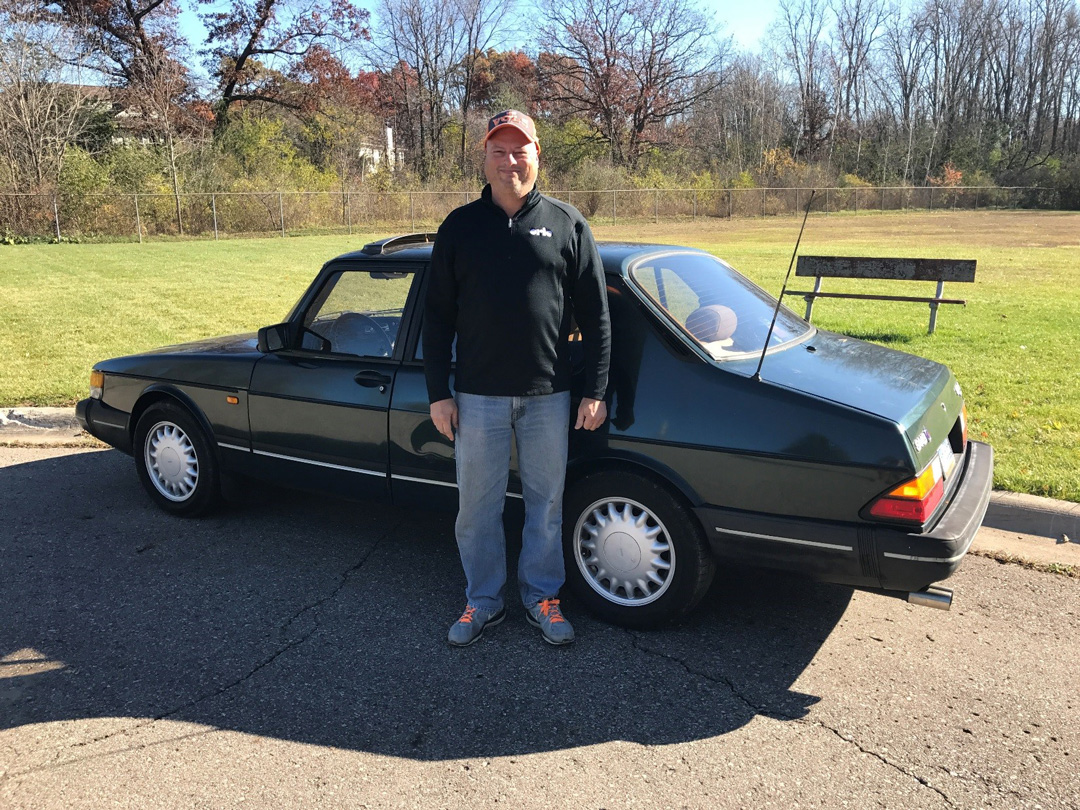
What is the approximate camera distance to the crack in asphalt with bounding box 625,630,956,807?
2.78 meters

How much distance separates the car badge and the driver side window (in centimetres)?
232

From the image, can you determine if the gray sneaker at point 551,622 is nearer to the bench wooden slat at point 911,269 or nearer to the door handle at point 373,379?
the door handle at point 373,379

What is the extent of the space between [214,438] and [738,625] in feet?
9.58

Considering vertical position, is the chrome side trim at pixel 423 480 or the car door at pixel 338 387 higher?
the car door at pixel 338 387

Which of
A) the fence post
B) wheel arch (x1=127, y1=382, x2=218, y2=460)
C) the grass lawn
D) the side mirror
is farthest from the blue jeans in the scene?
the fence post

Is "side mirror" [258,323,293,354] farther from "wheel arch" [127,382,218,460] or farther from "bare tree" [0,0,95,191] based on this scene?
"bare tree" [0,0,95,191]

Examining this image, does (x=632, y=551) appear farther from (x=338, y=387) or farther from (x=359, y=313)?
(x=359, y=313)

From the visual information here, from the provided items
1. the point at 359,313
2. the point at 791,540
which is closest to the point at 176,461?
the point at 359,313

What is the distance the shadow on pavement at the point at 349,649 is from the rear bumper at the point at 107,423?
0.60 metres

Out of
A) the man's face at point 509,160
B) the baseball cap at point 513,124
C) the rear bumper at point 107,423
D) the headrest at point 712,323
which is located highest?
the baseball cap at point 513,124

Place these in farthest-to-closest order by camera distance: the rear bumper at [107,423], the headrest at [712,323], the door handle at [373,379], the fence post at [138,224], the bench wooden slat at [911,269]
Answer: the fence post at [138,224] → the bench wooden slat at [911,269] → the rear bumper at [107,423] → the door handle at [373,379] → the headrest at [712,323]

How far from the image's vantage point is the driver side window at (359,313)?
4.40 metres

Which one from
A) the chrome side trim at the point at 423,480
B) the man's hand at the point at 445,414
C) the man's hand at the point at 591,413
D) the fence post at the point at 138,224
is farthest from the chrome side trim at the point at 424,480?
the fence post at the point at 138,224

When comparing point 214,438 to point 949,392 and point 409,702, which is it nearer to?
point 409,702
